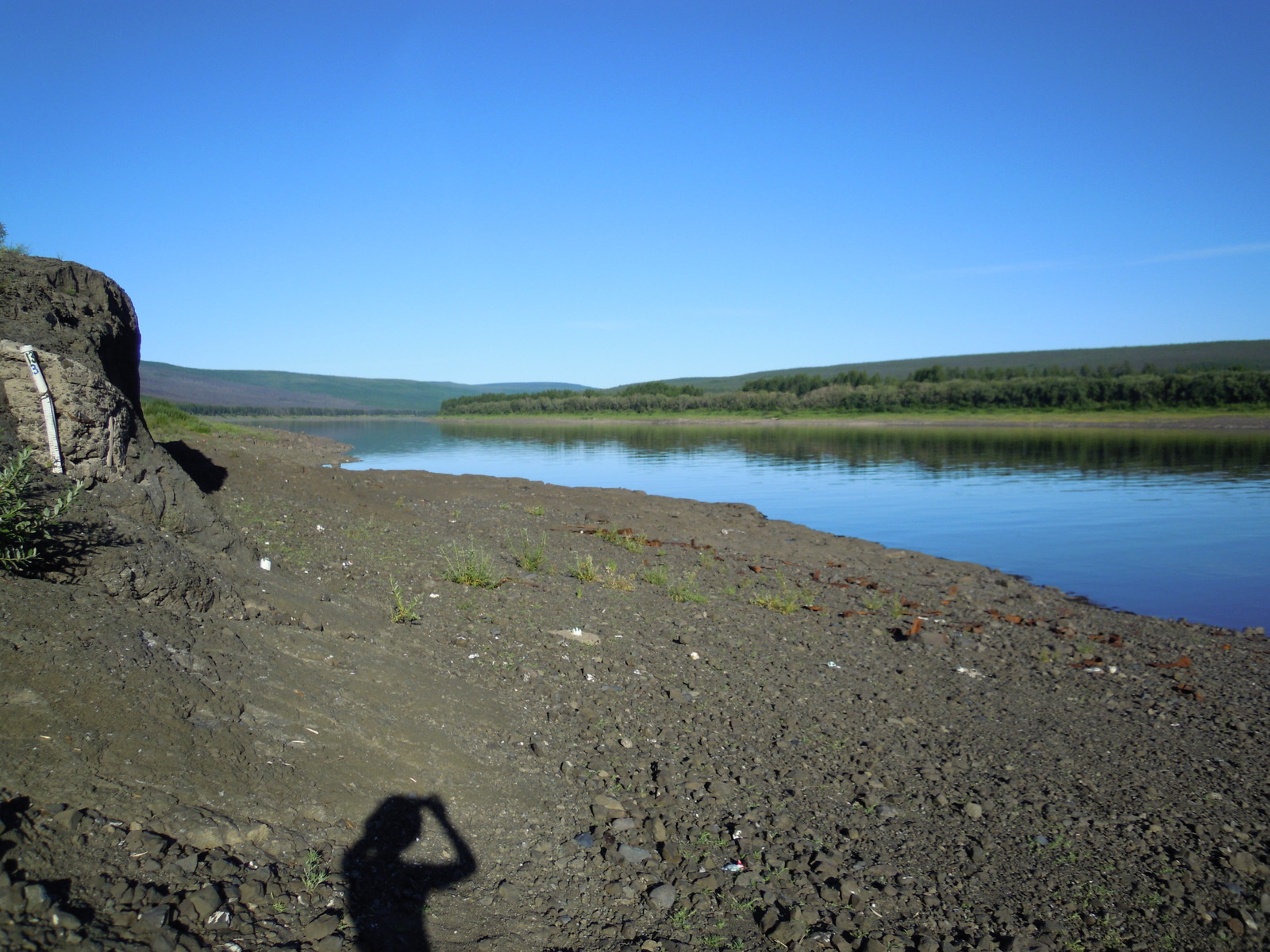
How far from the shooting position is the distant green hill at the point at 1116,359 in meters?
134

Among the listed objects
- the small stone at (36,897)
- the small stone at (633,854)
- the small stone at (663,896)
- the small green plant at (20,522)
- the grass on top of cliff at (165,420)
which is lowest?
the small stone at (663,896)

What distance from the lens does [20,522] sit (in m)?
4.05

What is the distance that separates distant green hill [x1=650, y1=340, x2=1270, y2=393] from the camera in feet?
438

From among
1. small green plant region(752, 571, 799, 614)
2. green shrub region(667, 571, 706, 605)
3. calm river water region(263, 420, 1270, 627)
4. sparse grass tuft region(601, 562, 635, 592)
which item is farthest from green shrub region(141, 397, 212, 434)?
small green plant region(752, 571, 799, 614)

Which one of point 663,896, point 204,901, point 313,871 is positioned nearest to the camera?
point 204,901

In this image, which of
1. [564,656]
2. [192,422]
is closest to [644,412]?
[192,422]

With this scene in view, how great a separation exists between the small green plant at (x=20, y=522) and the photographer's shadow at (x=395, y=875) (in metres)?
2.24

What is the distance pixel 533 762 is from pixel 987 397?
94637 millimetres

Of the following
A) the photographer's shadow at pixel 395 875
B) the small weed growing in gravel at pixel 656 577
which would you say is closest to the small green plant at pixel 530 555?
the small weed growing in gravel at pixel 656 577

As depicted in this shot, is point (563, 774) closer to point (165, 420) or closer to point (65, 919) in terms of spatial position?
point (65, 919)

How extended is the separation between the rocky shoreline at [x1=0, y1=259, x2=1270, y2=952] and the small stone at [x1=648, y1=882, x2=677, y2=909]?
0.03 ft

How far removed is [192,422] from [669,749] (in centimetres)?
2433

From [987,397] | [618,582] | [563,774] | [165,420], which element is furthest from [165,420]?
[987,397]

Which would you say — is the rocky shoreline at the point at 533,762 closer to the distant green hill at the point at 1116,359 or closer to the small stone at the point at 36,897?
the small stone at the point at 36,897
